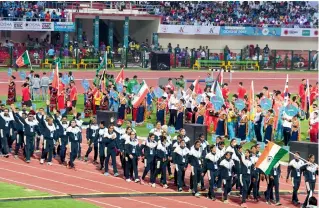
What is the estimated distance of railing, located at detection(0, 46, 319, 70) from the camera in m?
56.4

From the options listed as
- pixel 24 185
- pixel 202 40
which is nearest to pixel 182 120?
pixel 24 185

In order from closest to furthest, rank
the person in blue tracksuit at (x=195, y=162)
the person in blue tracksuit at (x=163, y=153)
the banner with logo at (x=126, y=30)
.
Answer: the person in blue tracksuit at (x=195, y=162)
the person in blue tracksuit at (x=163, y=153)
the banner with logo at (x=126, y=30)

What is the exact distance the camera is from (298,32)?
6750 centimetres

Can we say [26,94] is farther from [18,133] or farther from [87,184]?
[87,184]

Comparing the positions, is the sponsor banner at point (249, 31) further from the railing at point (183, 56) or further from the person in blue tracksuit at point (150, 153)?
the person in blue tracksuit at point (150, 153)

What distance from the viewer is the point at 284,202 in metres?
24.4

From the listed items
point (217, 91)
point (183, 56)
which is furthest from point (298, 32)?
point (217, 91)

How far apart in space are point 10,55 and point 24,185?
106 ft

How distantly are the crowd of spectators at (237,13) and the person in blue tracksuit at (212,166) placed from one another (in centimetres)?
4054

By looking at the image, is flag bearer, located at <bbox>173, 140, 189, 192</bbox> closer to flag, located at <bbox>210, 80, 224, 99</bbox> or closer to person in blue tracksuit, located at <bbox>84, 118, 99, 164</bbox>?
person in blue tracksuit, located at <bbox>84, 118, 99, 164</bbox>

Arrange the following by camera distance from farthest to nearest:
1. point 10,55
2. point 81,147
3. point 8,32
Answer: point 8,32
point 10,55
point 81,147

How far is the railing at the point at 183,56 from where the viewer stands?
5638 centimetres

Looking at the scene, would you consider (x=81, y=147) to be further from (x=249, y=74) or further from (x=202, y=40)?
(x=202, y=40)

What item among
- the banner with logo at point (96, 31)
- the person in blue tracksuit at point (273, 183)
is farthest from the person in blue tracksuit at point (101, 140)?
the banner with logo at point (96, 31)
